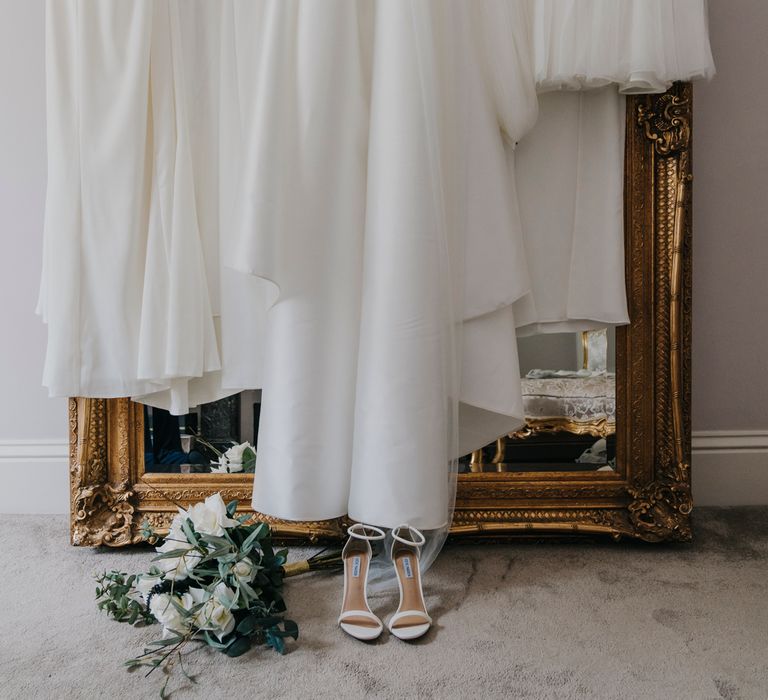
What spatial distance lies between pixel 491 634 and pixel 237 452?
66 centimetres

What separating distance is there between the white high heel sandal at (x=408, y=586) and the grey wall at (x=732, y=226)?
2.82 ft

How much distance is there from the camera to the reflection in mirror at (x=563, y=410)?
1394mm

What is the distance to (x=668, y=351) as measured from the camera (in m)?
1.38

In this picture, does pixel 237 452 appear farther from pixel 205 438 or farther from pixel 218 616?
pixel 218 616

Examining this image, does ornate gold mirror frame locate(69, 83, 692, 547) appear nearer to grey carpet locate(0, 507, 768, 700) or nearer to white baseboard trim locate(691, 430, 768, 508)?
grey carpet locate(0, 507, 768, 700)

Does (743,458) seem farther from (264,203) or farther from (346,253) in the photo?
(264,203)

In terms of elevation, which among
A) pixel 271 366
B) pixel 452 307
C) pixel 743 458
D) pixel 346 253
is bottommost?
pixel 743 458

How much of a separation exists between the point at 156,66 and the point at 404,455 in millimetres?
914

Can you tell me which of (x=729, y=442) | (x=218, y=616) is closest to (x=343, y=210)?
(x=218, y=616)

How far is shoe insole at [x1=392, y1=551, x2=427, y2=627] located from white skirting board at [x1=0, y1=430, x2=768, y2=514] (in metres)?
0.84

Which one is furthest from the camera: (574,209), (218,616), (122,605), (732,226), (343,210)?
(732,226)

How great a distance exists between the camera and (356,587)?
112 centimetres

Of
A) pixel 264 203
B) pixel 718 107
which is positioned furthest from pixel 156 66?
pixel 718 107

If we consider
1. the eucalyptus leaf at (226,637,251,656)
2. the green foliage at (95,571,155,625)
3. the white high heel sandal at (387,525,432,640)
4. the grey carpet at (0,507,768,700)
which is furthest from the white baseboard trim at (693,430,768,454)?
the green foliage at (95,571,155,625)
